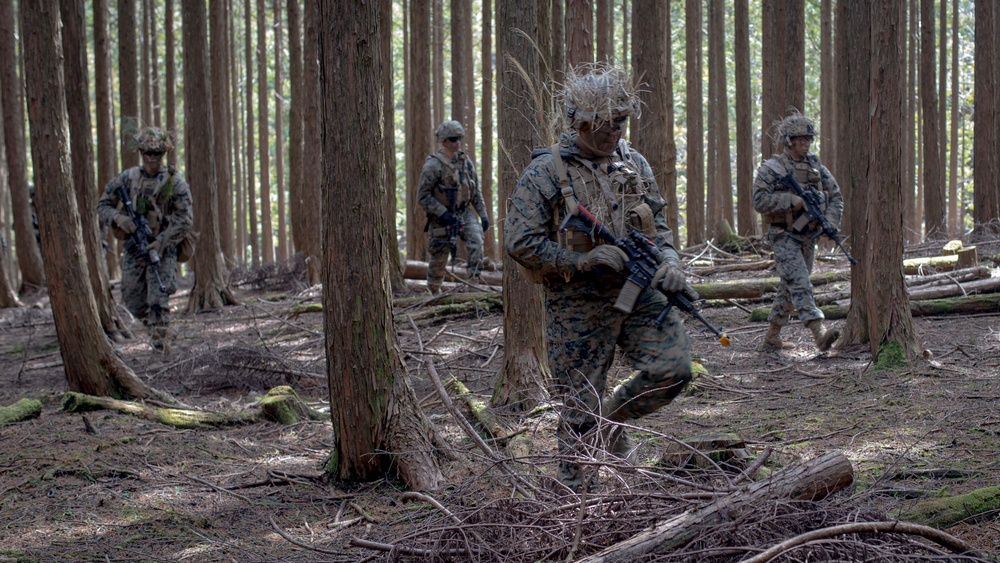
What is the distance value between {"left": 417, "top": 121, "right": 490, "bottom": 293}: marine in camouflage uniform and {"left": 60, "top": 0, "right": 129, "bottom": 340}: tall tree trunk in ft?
13.1

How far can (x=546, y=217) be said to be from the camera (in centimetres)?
469

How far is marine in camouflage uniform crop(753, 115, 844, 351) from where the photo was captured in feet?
27.5

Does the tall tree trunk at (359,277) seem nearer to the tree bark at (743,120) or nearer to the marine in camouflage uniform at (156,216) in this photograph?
the marine in camouflage uniform at (156,216)

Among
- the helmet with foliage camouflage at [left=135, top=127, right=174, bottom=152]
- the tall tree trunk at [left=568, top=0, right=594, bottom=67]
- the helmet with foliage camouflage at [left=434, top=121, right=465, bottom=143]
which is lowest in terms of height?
the helmet with foliage camouflage at [left=135, top=127, right=174, bottom=152]

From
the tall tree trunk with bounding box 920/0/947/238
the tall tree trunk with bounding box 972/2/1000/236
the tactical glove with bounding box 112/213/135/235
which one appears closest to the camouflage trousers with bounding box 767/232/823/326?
the tactical glove with bounding box 112/213/135/235

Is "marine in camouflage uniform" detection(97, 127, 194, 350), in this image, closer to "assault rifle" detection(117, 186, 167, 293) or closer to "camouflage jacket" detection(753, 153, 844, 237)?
"assault rifle" detection(117, 186, 167, 293)

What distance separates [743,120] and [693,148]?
2.40 metres

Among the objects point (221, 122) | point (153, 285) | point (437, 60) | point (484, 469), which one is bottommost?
point (484, 469)

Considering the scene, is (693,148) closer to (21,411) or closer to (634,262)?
(21,411)

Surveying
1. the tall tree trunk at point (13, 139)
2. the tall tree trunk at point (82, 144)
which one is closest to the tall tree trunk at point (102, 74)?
the tall tree trunk at point (13, 139)

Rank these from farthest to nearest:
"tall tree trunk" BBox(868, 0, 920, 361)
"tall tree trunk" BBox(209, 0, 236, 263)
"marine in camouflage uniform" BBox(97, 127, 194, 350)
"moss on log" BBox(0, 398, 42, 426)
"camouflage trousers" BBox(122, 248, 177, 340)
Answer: "tall tree trunk" BBox(209, 0, 236, 263)
"camouflage trousers" BBox(122, 248, 177, 340)
"marine in camouflage uniform" BBox(97, 127, 194, 350)
"tall tree trunk" BBox(868, 0, 920, 361)
"moss on log" BBox(0, 398, 42, 426)

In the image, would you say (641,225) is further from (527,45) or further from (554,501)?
(527,45)

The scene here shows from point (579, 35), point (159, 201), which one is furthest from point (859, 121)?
point (159, 201)

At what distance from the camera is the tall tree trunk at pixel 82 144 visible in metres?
10.3
